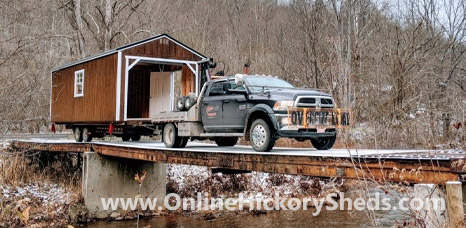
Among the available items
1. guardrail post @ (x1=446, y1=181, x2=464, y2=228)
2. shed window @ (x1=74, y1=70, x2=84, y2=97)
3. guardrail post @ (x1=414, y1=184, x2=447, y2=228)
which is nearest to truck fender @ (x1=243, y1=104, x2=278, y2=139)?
guardrail post @ (x1=414, y1=184, x2=447, y2=228)

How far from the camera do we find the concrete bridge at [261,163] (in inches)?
227

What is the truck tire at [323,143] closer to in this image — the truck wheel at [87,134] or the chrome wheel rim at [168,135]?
the chrome wheel rim at [168,135]

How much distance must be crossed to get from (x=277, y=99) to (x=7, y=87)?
25.2 feet

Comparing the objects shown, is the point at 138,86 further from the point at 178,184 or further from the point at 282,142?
the point at 282,142

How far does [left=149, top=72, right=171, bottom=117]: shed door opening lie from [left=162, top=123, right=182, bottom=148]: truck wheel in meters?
6.58

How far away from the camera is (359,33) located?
2572cm

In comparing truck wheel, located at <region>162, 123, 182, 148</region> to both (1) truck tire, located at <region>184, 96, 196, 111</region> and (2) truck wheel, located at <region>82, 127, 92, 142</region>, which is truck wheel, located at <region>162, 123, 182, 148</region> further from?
(2) truck wheel, located at <region>82, 127, 92, 142</region>

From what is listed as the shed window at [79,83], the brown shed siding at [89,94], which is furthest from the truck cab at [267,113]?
the shed window at [79,83]

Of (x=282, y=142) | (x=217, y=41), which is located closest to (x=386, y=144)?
(x=282, y=142)

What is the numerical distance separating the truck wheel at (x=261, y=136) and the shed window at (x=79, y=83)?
428 inches

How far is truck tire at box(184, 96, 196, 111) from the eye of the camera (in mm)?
11477

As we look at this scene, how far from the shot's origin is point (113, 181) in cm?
1526

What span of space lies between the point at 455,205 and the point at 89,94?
15.2m

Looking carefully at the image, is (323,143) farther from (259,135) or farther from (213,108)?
(213,108)
